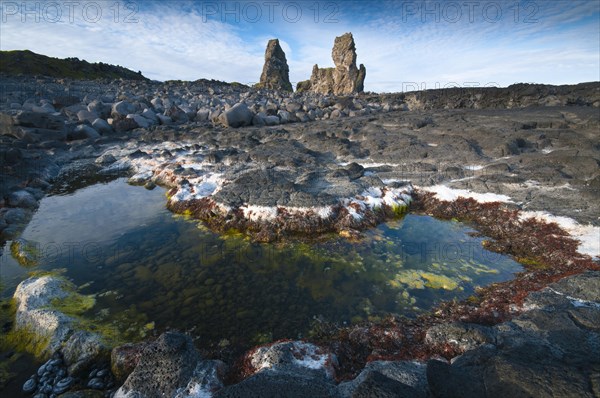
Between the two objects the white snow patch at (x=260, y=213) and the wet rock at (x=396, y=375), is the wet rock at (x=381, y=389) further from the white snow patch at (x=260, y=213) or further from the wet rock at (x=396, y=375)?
the white snow patch at (x=260, y=213)

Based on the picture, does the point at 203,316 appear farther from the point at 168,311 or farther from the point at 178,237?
the point at 178,237

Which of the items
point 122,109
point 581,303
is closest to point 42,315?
point 581,303

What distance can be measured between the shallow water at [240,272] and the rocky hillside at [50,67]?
266ft

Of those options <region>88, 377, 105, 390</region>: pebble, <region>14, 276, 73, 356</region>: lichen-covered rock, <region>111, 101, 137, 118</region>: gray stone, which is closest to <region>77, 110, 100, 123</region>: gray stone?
<region>111, 101, 137, 118</region>: gray stone

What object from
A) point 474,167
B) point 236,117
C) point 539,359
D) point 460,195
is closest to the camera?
point 539,359

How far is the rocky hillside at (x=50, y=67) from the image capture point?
76762 mm

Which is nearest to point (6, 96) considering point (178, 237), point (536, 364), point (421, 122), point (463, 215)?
point (178, 237)

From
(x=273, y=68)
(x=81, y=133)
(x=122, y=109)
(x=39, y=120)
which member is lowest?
(x=81, y=133)

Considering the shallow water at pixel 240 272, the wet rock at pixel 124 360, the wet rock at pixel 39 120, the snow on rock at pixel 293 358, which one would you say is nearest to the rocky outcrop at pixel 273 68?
the wet rock at pixel 39 120

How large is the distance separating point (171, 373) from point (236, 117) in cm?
3385

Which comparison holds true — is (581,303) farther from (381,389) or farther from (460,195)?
(460,195)

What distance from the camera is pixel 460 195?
16906 millimetres

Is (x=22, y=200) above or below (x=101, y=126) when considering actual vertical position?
below

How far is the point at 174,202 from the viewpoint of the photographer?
54.9 feet
